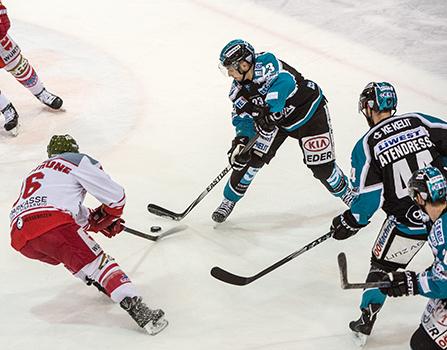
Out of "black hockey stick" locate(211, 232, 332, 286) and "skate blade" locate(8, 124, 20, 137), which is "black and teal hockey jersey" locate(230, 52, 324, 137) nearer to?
"black hockey stick" locate(211, 232, 332, 286)

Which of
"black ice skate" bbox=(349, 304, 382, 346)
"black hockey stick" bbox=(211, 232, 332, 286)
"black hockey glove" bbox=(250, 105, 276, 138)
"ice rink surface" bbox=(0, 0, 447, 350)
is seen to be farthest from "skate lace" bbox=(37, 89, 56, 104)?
"black ice skate" bbox=(349, 304, 382, 346)

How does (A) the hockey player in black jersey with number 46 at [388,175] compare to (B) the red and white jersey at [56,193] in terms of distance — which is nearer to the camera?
(A) the hockey player in black jersey with number 46 at [388,175]

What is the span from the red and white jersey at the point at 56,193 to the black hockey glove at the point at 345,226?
89 cm

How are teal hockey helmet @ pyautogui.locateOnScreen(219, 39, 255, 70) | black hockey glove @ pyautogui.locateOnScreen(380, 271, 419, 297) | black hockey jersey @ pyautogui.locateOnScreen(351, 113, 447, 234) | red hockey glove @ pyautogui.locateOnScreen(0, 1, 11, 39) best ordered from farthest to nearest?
1. red hockey glove @ pyautogui.locateOnScreen(0, 1, 11, 39)
2. teal hockey helmet @ pyautogui.locateOnScreen(219, 39, 255, 70)
3. black hockey jersey @ pyautogui.locateOnScreen(351, 113, 447, 234)
4. black hockey glove @ pyautogui.locateOnScreen(380, 271, 419, 297)

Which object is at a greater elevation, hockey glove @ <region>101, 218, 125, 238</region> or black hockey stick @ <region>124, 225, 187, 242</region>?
hockey glove @ <region>101, 218, 125, 238</region>

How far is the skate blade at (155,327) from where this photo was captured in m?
3.13

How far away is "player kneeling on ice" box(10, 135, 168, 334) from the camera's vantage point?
3098 mm

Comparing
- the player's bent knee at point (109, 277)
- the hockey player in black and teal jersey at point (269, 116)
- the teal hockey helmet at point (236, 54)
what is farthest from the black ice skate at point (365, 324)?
the teal hockey helmet at point (236, 54)

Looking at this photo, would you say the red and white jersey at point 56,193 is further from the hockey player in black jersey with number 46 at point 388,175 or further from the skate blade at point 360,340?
the skate blade at point 360,340

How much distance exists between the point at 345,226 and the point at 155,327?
0.85m

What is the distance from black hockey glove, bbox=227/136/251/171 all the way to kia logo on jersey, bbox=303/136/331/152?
11.6 inches

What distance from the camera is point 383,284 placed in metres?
2.76

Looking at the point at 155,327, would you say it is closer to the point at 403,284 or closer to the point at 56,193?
the point at 56,193

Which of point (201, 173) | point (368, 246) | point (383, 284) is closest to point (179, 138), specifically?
point (201, 173)
